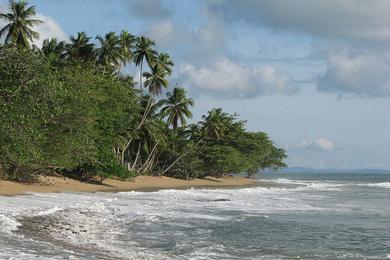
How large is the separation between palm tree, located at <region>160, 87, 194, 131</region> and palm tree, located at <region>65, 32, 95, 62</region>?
12.8 m

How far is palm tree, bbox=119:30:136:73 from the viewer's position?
51000 millimetres

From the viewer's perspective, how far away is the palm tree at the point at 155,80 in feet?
178

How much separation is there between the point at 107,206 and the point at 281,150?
7791 centimetres

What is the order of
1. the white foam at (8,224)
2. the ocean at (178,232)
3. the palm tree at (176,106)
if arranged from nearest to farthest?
the ocean at (178,232), the white foam at (8,224), the palm tree at (176,106)

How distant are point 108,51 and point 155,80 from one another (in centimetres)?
662

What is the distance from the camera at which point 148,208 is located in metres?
25.1

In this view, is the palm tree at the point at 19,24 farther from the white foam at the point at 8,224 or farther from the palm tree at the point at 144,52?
the white foam at the point at 8,224

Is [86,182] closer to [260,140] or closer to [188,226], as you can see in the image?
[188,226]

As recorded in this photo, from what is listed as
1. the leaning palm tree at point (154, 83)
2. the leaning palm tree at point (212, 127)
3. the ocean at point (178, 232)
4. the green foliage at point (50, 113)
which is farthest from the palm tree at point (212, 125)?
the ocean at point (178, 232)

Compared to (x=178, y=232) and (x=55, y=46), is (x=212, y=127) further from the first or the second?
(x=178, y=232)

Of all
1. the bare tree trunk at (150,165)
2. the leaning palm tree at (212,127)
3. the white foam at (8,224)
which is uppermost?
the leaning palm tree at (212,127)

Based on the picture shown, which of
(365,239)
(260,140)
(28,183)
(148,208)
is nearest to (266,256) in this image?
(365,239)

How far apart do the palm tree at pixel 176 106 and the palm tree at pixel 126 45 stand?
9703mm

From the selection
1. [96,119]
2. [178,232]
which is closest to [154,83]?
[96,119]
